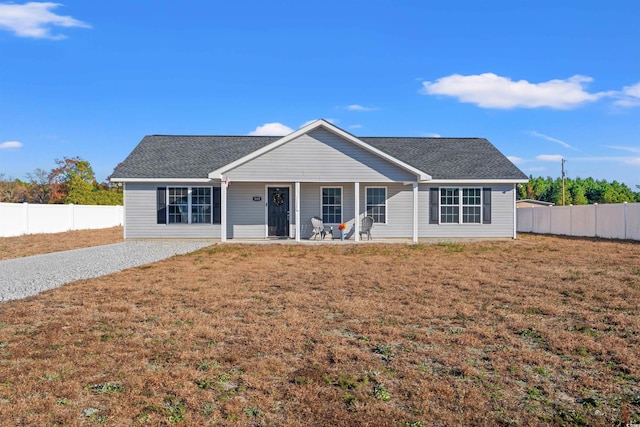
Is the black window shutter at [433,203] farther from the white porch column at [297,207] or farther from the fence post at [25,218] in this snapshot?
the fence post at [25,218]

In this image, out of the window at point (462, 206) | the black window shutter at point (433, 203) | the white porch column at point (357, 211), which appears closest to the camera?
the white porch column at point (357, 211)

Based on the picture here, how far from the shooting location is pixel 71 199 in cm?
3494

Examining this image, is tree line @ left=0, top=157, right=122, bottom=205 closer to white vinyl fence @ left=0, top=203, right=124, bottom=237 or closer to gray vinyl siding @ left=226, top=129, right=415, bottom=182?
white vinyl fence @ left=0, top=203, right=124, bottom=237

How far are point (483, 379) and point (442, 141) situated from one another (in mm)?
19709

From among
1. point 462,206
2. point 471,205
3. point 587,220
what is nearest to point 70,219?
point 462,206

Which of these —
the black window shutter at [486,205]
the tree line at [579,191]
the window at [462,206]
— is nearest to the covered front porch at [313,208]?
the window at [462,206]

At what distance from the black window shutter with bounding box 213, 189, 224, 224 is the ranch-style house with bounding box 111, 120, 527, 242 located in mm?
38

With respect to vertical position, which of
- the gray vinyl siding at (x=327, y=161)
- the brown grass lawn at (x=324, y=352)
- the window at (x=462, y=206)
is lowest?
the brown grass lawn at (x=324, y=352)

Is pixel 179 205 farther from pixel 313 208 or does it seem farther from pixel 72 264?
pixel 72 264

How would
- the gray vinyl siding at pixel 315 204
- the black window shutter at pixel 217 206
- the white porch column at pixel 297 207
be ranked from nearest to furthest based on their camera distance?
the white porch column at pixel 297 207 < the black window shutter at pixel 217 206 < the gray vinyl siding at pixel 315 204

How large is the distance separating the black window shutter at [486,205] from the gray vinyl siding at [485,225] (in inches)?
5.3

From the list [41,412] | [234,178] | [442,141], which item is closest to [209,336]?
[41,412]

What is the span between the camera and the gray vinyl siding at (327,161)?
1702 cm

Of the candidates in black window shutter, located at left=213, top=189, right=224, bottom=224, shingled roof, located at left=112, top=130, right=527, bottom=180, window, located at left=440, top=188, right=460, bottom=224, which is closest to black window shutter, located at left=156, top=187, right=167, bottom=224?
shingled roof, located at left=112, top=130, right=527, bottom=180
